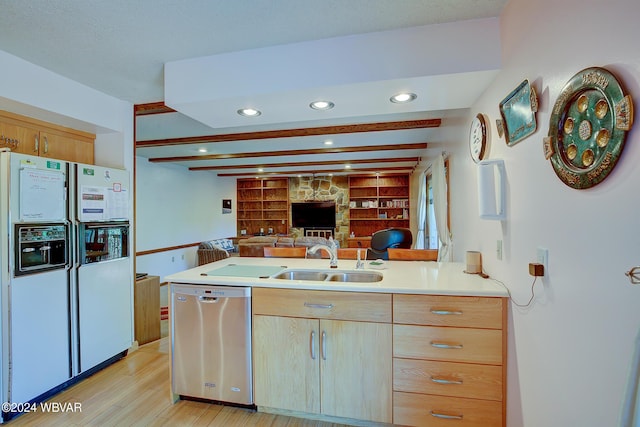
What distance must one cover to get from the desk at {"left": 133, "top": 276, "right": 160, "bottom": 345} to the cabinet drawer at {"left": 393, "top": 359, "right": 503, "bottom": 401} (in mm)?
2612

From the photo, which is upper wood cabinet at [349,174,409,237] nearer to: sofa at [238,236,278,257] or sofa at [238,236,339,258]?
sofa at [238,236,339,258]

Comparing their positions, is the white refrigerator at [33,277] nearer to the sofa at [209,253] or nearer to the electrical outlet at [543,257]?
the electrical outlet at [543,257]

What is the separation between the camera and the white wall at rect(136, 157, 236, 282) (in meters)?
5.50

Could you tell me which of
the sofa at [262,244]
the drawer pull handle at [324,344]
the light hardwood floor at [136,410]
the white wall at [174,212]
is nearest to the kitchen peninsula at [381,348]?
the drawer pull handle at [324,344]

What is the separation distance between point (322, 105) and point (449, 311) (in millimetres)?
1616

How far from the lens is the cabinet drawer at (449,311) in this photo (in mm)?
1619

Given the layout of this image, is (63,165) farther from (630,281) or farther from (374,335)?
(630,281)

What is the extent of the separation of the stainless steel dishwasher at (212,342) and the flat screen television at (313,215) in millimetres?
6168

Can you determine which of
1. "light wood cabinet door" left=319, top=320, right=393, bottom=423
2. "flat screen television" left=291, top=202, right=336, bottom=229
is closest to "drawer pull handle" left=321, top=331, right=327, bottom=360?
"light wood cabinet door" left=319, top=320, right=393, bottom=423

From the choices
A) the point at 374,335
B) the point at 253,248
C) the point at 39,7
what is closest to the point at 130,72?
the point at 39,7

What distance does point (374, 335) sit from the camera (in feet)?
5.72

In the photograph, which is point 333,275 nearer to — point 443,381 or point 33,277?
point 443,381

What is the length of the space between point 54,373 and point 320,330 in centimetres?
201

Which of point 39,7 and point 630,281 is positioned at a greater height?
point 39,7
